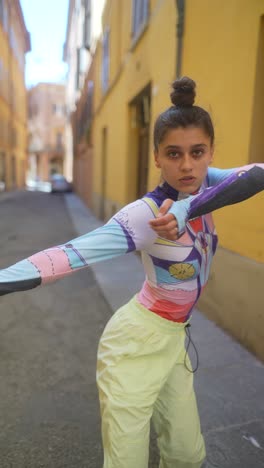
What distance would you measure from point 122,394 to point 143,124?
24.9ft

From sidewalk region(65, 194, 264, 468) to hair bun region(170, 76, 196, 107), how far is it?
5.88 ft

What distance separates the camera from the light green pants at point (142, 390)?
4.51ft

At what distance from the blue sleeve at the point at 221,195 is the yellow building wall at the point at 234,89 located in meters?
2.03

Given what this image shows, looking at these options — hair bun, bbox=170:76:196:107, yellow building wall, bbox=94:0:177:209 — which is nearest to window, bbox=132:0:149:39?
yellow building wall, bbox=94:0:177:209

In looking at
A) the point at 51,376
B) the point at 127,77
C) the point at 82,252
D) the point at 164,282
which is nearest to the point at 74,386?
the point at 51,376

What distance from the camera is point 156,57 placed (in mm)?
6324

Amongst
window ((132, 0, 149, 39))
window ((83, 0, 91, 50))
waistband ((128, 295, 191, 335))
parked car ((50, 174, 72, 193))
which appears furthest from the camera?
parked car ((50, 174, 72, 193))

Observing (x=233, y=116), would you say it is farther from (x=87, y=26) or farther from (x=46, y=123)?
(x=46, y=123)

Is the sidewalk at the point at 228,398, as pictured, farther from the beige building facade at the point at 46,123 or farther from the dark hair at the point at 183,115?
the beige building facade at the point at 46,123

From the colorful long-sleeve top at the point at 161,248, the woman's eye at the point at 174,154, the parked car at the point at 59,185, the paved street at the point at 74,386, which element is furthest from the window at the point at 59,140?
the woman's eye at the point at 174,154

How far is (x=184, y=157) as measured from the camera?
1.30m

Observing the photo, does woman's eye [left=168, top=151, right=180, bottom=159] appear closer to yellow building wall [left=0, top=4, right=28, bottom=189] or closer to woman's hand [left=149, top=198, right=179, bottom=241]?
woman's hand [left=149, top=198, right=179, bottom=241]

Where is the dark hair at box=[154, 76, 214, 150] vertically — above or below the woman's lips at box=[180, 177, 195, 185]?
above

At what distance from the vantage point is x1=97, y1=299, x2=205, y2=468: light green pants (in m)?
1.38
